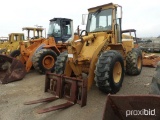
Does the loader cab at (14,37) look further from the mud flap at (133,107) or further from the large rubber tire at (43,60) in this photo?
the mud flap at (133,107)

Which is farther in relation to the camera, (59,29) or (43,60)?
(59,29)

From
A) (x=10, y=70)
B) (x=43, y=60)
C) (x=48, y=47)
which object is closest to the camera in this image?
(x=10, y=70)

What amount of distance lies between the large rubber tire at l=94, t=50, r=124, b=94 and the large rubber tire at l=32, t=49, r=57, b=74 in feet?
13.9

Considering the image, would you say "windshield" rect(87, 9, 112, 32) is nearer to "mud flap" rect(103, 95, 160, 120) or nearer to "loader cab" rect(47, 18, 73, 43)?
"loader cab" rect(47, 18, 73, 43)

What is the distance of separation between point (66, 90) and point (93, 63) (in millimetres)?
1024

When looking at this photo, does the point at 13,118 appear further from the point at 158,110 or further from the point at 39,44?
the point at 39,44

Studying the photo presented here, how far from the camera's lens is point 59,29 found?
1055 centimetres

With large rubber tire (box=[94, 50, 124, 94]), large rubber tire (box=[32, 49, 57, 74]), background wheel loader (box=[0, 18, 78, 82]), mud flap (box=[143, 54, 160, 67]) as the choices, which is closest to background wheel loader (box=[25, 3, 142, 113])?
large rubber tire (box=[94, 50, 124, 94])

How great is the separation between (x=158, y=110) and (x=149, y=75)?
5868mm

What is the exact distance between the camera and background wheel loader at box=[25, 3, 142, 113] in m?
5.20

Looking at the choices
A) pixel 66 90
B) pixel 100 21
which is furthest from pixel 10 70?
pixel 100 21

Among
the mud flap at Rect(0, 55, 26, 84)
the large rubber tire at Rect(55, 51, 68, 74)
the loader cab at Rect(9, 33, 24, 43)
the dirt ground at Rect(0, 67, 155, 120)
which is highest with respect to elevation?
the loader cab at Rect(9, 33, 24, 43)

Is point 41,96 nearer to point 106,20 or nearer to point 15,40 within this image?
point 106,20

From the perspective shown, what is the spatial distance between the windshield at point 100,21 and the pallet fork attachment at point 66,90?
2.16 m
